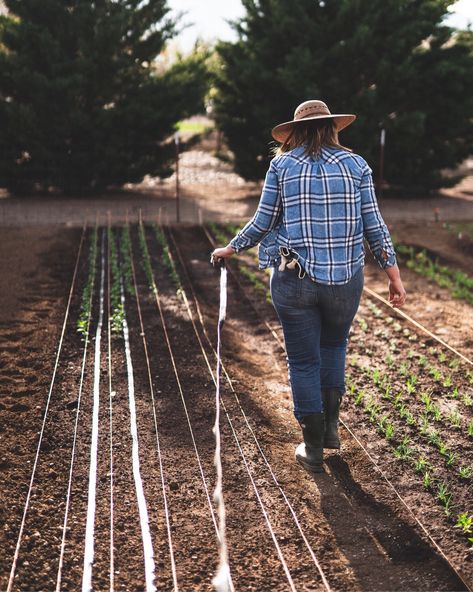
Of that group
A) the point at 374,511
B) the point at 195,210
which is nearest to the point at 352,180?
the point at 374,511

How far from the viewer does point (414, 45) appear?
14.6 metres

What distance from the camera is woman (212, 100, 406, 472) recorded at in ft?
10.2

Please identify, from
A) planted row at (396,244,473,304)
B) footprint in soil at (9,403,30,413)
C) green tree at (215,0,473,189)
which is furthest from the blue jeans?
green tree at (215,0,473,189)

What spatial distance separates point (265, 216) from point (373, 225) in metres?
0.53

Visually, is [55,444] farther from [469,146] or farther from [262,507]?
[469,146]

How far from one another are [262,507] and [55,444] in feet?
4.48

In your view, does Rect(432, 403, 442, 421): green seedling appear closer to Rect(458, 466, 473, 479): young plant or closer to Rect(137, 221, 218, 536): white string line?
Rect(458, 466, 473, 479): young plant

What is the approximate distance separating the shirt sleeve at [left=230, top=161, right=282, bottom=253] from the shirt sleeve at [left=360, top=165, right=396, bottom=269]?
42cm

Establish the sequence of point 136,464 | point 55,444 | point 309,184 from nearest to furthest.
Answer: point 309,184 < point 136,464 < point 55,444

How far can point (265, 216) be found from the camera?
10.7ft

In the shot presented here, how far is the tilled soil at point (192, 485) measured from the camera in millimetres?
2775

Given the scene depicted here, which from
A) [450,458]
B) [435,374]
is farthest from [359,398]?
[450,458]

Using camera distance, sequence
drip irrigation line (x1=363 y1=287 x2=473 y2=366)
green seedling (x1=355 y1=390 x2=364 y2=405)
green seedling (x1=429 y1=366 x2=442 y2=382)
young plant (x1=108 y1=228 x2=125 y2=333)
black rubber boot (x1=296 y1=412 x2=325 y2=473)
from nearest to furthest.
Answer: black rubber boot (x1=296 y1=412 x2=325 y2=473), green seedling (x1=355 y1=390 x2=364 y2=405), green seedling (x1=429 y1=366 x2=442 y2=382), drip irrigation line (x1=363 y1=287 x2=473 y2=366), young plant (x1=108 y1=228 x2=125 y2=333)

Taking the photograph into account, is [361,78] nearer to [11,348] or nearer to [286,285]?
[11,348]
